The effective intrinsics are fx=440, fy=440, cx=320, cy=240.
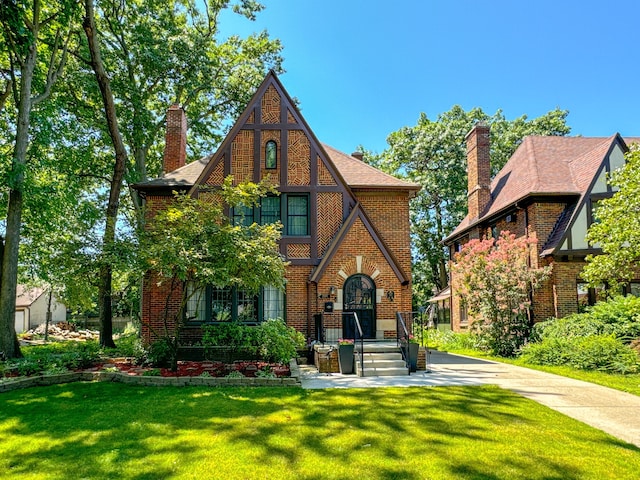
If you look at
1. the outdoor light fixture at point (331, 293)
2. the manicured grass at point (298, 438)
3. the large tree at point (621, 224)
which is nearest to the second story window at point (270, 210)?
the outdoor light fixture at point (331, 293)

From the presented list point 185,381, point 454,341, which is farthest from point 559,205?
point 185,381

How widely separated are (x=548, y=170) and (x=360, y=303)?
35.0ft

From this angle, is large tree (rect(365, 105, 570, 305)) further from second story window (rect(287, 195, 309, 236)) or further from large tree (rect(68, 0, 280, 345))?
second story window (rect(287, 195, 309, 236))

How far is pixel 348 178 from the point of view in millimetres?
15484

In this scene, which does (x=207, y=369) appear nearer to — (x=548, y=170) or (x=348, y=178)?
(x=348, y=178)

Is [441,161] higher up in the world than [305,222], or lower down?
higher up

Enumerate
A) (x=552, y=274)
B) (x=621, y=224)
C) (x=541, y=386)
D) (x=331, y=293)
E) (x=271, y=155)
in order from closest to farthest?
(x=541, y=386)
(x=621, y=224)
(x=331, y=293)
(x=271, y=155)
(x=552, y=274)

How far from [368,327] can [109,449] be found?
372 inches

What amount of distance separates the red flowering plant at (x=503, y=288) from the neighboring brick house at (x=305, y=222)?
3.36m

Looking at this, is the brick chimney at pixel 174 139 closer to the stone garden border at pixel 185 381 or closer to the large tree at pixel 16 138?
the large tree at pixel 16 138

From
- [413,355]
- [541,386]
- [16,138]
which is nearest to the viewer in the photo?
[541,386]

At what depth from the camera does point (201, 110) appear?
24.7 meters

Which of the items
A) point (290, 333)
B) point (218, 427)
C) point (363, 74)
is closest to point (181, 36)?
point (363, 74)

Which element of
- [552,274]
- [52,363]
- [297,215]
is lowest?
[52,363]
